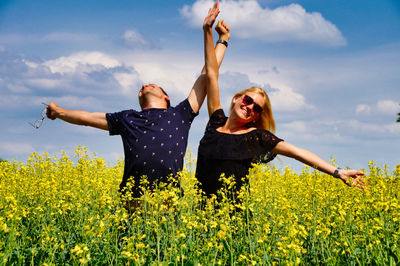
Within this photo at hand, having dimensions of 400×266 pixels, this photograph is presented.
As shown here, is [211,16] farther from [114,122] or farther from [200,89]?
[114,122]

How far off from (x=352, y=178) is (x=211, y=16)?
93.2 inches

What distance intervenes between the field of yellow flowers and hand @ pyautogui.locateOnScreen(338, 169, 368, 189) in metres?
0.10

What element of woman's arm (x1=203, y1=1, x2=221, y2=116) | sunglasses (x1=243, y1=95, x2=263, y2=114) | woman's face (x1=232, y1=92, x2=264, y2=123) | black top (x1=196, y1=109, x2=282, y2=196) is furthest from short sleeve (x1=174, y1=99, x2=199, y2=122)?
sunglasses (x1=243, y1=95, x2=263, y2=114)

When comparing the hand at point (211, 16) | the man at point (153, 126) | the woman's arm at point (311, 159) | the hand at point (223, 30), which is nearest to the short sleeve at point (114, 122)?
the man at point (153, 126)

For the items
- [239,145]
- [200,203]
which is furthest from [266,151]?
[200,203]

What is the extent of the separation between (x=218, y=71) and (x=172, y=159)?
3.63 ft

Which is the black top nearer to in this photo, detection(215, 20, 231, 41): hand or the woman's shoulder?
the woman's shoulder

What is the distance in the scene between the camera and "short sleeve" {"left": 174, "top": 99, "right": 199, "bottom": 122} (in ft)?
14.3

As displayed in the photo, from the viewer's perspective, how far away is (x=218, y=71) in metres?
4.31

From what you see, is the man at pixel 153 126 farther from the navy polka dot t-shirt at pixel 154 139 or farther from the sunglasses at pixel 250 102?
the sunglasses at pixel 250 102

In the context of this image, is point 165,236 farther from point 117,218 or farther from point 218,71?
point 218,71

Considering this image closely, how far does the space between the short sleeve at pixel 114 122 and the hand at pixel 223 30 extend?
1.57 meters

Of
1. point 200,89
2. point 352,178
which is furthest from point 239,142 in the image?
point 352,178

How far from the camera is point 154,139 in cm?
416
